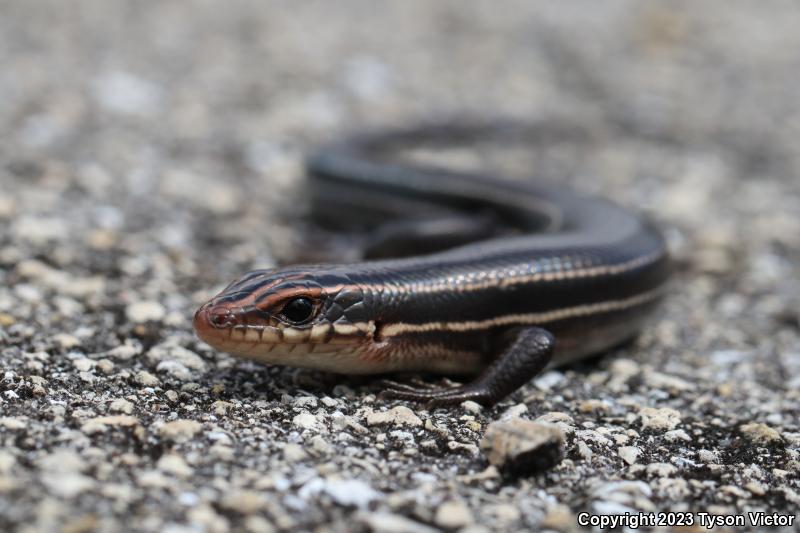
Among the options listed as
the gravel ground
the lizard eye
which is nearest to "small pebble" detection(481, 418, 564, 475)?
the gravel ground

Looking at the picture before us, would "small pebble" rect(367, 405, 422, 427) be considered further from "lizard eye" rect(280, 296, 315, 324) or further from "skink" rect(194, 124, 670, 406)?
"lizard eye" rect(280, 296, 315, 324)

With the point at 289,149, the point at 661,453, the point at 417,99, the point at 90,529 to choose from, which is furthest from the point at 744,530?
the point at 417,99

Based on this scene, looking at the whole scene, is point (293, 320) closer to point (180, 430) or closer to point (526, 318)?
point (180, 430)

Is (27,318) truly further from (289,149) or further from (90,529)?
(289,149)

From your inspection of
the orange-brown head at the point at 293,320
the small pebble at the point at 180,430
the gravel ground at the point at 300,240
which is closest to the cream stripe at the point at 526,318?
the orange-brown head at the point at 293,320

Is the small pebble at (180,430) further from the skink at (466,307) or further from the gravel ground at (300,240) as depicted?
the skink at (466,307)

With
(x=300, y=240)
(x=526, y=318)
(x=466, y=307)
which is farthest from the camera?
(x=300, y=240)

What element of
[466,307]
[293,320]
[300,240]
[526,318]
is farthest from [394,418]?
[300,240]
